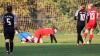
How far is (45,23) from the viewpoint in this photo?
109 feet

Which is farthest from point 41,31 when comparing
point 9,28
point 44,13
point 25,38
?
point 9,28

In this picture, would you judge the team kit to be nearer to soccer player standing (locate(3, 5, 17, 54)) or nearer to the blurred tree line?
soccer player standing (locate(3, 5, 17, 54))

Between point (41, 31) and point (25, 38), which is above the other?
point (41, 31)

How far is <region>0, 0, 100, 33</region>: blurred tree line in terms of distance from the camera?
3300 centimetres

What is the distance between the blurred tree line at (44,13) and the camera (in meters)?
33.0

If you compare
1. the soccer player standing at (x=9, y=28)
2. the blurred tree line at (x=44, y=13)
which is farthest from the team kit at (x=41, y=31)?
the blurred tree line at (x=44, y=13)

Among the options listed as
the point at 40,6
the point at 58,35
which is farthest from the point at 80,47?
the point at 40,6

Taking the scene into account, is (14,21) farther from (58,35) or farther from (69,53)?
(58,35)

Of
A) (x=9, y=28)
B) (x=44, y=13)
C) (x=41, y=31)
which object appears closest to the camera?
(x=9, y=28)

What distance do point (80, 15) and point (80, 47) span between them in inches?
83.6

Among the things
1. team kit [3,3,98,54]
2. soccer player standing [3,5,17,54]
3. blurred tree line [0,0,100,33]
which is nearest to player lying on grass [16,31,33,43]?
team kit [3,3,98,54]

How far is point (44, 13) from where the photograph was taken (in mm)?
33469

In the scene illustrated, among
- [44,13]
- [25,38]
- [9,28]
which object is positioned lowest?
[25,38]

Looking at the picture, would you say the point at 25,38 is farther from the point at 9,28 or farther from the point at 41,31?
the point at 9,28
